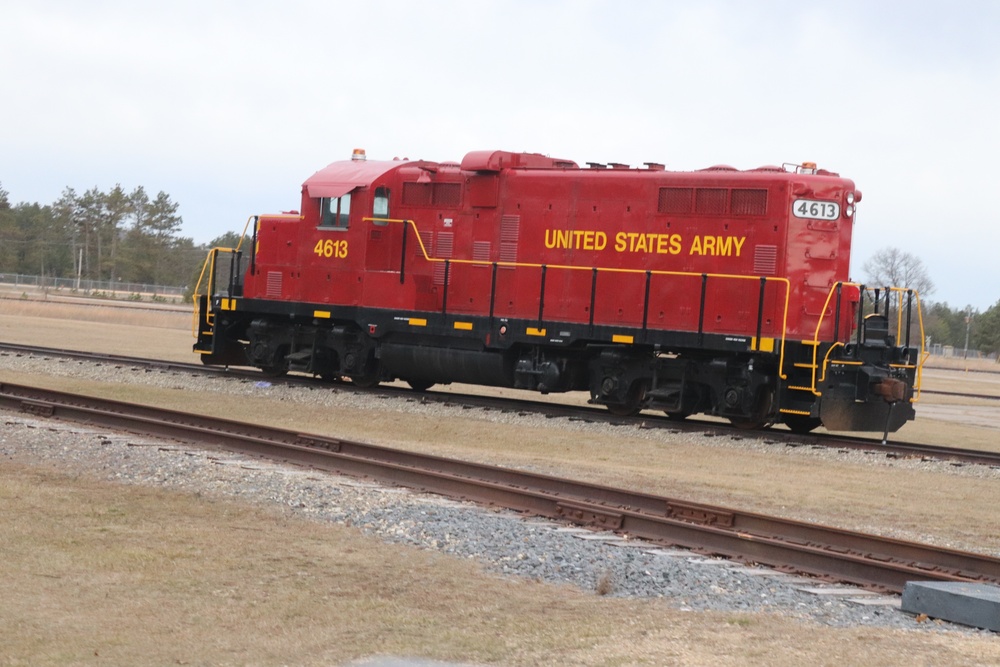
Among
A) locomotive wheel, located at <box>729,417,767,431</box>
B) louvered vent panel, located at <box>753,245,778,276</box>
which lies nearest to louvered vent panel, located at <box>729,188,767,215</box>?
louvered vent panel, located at <box>753,245,778,276</box>

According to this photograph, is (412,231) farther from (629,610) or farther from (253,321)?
(629,610)

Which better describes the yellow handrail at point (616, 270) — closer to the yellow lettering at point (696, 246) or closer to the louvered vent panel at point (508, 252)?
the louvered vent panel at point (508, 252)

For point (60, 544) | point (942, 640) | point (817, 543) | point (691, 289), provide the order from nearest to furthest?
point (942, 640) < point (60, 544) < point (817, 543) < point (691, 289)

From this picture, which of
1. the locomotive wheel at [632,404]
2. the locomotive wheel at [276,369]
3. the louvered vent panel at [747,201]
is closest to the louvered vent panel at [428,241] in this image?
the locomotive wheel at [276,369]

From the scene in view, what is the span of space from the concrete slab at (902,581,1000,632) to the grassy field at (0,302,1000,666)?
233mm

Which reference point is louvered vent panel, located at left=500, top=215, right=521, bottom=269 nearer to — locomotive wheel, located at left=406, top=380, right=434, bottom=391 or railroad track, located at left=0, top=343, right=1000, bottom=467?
railroad track, located at left=0, top=343, right=1000, bottom=467

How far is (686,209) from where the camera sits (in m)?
18.5

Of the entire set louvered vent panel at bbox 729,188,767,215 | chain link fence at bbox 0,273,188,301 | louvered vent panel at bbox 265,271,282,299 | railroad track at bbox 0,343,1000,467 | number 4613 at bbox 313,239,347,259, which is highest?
louvered vent panel at bbox 729,188,767,215

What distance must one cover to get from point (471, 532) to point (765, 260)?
32.1 feet

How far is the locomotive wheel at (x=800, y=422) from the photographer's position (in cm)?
1872

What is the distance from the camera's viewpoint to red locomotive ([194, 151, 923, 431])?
57.8ft

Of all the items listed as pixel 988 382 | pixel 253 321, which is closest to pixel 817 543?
pixel 253 321

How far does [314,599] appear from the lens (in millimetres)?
7227

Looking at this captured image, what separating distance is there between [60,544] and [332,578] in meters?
2.01
